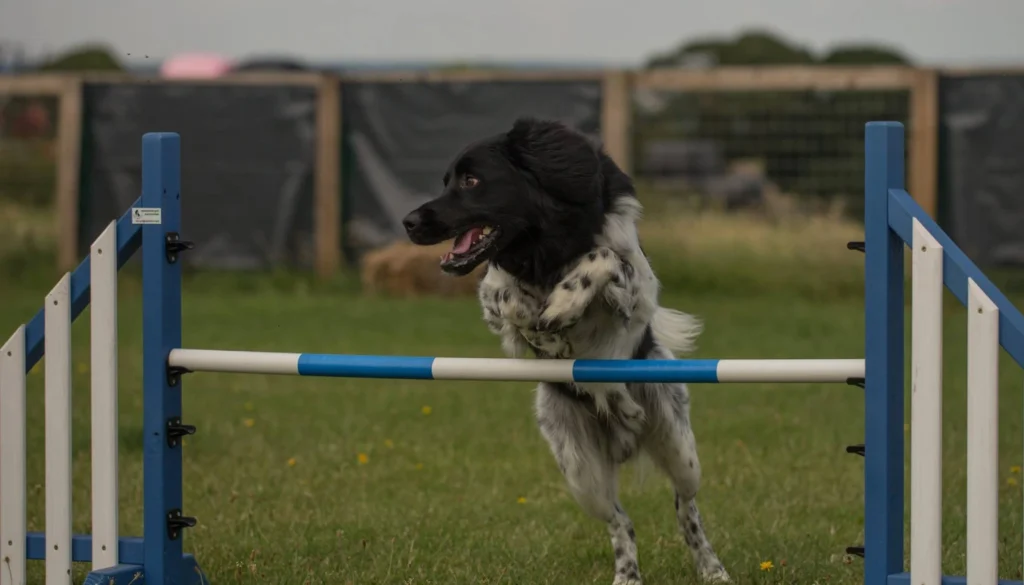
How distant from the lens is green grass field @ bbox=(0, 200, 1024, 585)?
4.70 meters

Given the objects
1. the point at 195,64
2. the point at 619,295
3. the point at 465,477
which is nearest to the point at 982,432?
the point at 619,295

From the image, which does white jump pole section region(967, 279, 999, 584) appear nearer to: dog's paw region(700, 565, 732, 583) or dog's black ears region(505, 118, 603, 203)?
dog's black ears region(505, 118, 603, 203)

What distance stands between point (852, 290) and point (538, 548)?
848 centimetres

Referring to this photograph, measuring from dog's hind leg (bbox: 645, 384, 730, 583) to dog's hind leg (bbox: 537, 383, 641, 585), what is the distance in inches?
6.7

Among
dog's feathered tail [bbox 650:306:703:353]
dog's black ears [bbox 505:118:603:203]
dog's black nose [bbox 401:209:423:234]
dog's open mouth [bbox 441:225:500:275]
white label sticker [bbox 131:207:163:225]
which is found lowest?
dog's feathered tail [bbox 650:306:703:353]

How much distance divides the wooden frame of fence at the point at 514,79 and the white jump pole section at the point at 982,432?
932 centimetres

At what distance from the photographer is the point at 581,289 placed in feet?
13.1

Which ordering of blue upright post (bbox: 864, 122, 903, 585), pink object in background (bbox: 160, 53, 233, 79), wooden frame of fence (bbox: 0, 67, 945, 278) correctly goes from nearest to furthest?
blue upright post (bbox: 864, 122, 903, 585) → wooden frame of fence (bbox: 0, 67, 945, 278) → pink object in background (bbox: 160, 53, 233, 79)

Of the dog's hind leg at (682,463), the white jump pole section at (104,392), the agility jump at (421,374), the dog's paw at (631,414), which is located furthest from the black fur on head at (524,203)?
the white jump pole section at (104,392)

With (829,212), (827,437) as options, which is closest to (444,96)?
(829,212)

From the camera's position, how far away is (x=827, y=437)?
22.8 ft

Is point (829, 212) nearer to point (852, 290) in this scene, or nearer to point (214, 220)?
point (852, 290)

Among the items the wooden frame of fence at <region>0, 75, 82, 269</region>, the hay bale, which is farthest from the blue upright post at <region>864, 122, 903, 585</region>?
the wooden frame of fence at <region>0, 75, 82, 269</region>

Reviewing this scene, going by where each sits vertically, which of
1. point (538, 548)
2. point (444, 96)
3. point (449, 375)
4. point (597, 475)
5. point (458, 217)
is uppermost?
point (444, 96)
